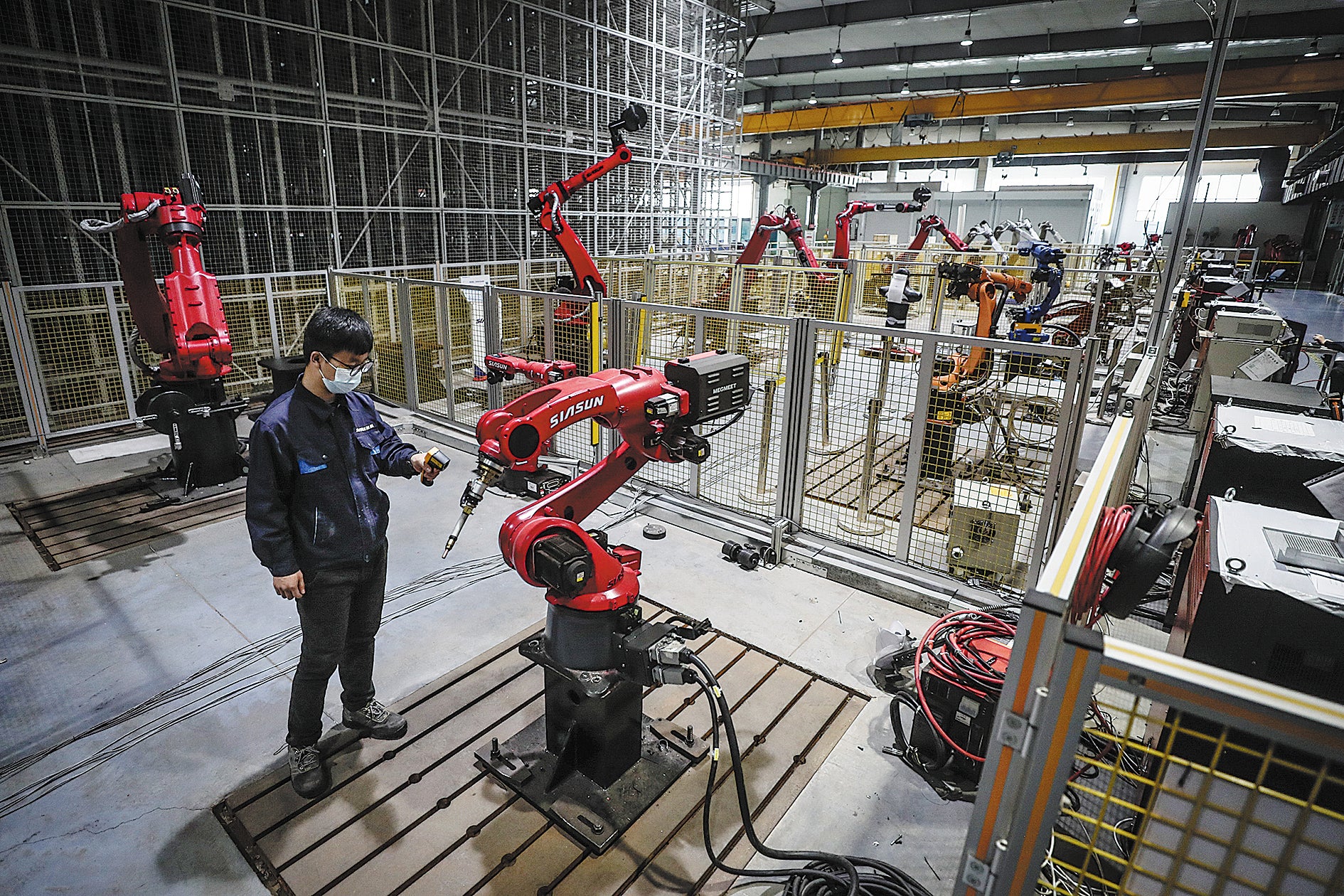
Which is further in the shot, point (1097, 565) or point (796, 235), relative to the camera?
point (796, 235)

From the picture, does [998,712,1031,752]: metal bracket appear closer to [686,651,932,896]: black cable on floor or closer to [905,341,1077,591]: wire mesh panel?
[686,651,932,896]: black cable on floor

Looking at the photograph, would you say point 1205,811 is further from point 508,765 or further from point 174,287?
point 174,287

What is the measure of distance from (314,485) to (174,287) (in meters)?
3.80

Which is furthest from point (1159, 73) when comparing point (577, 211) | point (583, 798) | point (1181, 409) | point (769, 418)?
point (583, 798)

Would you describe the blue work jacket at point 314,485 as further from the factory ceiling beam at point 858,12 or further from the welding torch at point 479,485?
the factory ceiling beam at point 858,12

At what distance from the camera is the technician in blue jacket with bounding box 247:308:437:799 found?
239cm

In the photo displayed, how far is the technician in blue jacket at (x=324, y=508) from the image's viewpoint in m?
2.39

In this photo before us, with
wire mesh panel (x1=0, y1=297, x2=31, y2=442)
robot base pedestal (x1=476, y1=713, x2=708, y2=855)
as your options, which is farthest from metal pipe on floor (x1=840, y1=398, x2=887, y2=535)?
wire mesh panel (x1=0, y1=297, x2=31, y2=442)

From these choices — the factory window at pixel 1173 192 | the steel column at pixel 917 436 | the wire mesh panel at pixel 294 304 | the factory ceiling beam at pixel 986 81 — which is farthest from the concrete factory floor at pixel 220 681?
the factory window at pixel 1173 192

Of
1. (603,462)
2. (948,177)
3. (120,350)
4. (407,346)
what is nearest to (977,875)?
(603,462)

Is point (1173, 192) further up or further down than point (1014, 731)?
further up

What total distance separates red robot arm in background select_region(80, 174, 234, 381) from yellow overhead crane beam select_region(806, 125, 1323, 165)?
22.9 m

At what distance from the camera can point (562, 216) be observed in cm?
698

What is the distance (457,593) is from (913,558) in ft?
9.63
